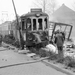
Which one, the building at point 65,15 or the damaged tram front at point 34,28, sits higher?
the building at point 65,15

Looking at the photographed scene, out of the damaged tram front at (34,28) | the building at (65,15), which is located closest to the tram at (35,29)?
the damaged tram front at (34,28)

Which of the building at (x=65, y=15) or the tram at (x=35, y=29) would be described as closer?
the tram at (x=35, y=29)

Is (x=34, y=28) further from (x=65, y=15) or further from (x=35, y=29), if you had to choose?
(x=65, y=15)

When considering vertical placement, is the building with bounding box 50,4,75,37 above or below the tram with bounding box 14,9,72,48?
above

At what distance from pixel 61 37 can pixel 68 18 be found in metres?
33.4

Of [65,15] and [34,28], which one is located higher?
[65,15]

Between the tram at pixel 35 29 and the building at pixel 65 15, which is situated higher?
the building at pixel 65 15

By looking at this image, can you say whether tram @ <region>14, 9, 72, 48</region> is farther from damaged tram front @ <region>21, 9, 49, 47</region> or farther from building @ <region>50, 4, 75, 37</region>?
building @ <region>50, 4, 75, 37</region>

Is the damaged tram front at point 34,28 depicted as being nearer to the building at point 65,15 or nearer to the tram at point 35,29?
the tram at point 35,29

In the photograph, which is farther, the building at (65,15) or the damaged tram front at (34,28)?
the building at (65,15)

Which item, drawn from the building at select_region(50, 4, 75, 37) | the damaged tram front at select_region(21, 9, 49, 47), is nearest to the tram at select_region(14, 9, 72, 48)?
the damaged tram front at select_region(21, 9, 49, 47)

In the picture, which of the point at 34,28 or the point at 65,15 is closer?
the point at 34,28

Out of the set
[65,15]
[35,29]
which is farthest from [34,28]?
[65,15]

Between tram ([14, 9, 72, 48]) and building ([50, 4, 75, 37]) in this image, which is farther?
building ([50, 4, 75, 37])
